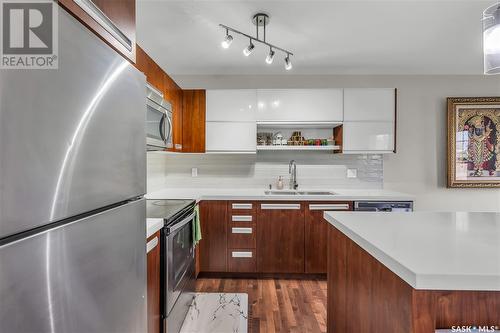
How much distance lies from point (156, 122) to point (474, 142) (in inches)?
153

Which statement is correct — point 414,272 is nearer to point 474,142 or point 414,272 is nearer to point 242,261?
point 242,261

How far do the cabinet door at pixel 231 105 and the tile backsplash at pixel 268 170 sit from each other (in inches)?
22.9

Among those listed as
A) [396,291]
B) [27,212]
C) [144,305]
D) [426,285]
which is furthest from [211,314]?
[27,212]

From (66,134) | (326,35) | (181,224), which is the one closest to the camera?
(66,134)

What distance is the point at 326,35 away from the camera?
93.5 inches

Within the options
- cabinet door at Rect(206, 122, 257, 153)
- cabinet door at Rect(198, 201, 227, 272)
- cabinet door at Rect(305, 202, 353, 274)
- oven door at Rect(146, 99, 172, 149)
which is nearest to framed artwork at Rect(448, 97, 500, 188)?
cabinet door at Rect(305, 202, 353, 274)

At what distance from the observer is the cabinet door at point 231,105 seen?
3.11 m

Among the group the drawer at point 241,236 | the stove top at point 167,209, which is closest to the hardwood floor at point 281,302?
the drawer at point 241,236

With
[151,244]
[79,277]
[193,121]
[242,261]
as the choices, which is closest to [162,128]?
[151,244]

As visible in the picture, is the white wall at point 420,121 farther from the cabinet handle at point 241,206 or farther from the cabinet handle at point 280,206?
the cabinet handle at point 241,206

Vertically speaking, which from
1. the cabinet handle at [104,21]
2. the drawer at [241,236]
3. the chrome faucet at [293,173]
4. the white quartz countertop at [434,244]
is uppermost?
the cabinet handle at [104,21]

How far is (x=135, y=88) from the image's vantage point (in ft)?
3.17

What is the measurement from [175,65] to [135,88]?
2394mm

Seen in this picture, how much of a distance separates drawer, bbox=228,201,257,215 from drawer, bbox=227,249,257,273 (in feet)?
1.38
